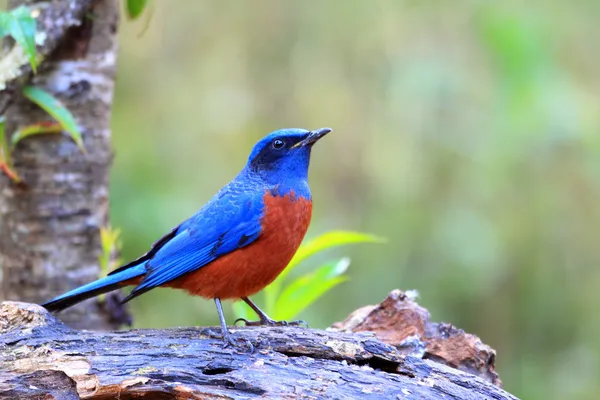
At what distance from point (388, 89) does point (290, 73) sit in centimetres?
109

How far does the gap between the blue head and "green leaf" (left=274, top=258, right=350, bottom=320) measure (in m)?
0.60

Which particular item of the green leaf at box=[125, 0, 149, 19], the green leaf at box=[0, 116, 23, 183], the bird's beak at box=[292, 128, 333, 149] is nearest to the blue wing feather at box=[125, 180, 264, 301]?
the bird's beak at box=[292, 128, 333, 149]

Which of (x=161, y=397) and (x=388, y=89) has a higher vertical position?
(x=388, y=89)

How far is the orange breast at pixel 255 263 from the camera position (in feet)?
13.8

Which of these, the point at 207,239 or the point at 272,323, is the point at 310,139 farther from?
the point at 272,323

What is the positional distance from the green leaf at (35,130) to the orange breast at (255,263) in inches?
53.5

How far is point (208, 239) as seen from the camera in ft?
14.2

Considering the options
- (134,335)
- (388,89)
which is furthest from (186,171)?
(134,335)

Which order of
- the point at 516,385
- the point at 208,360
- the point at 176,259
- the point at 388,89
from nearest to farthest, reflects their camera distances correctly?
the point at 208,360 → the point at 176,259 → the point at 516,385 → the point at 388,89

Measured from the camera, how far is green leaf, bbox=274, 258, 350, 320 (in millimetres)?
4648

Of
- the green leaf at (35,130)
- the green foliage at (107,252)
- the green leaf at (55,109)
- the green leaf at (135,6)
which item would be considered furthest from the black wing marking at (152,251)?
the green leaf at (135,6)

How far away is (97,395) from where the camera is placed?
322cm

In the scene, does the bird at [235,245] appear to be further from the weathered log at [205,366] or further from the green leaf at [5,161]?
the green leaf at [5,161]

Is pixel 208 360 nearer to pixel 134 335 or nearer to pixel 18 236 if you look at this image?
pixel 134 335
